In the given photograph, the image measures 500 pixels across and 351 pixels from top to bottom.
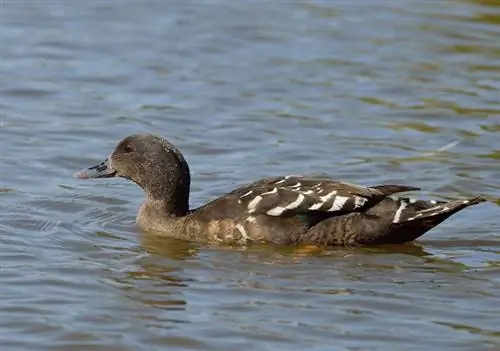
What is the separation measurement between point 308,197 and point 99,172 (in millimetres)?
1944

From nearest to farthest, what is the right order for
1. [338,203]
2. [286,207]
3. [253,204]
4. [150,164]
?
1. [338,203]
2. [286,207]
3. [253,204]
4. [150,164]

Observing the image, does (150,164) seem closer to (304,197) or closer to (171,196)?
(171,196)

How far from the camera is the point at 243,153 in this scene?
48.1ft

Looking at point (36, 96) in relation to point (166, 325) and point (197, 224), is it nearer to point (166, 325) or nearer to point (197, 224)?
point (197, 224)

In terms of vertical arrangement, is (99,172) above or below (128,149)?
below

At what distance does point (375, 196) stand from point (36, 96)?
550 cm

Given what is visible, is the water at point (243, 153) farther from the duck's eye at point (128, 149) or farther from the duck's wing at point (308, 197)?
the duck's eye at point (128, 149)

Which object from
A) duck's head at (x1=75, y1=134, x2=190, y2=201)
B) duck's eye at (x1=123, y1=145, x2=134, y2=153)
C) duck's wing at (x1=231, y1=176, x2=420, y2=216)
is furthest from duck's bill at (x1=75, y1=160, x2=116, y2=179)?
duck's wing at (x1=231, y1=176, x2=420, y2=216)

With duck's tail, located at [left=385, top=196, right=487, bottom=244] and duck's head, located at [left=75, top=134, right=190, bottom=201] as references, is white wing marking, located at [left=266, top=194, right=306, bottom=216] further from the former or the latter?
duck's head, located at [left=75, top=134, right=190, bottom=201]

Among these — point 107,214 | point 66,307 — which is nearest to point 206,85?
point 107,214

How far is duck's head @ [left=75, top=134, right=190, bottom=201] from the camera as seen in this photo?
1263 centimetres

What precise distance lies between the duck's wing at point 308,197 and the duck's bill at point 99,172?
1.25 m

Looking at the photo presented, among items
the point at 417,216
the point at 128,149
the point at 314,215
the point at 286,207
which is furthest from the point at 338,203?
the point at 128,149

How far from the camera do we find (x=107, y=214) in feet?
42.9
